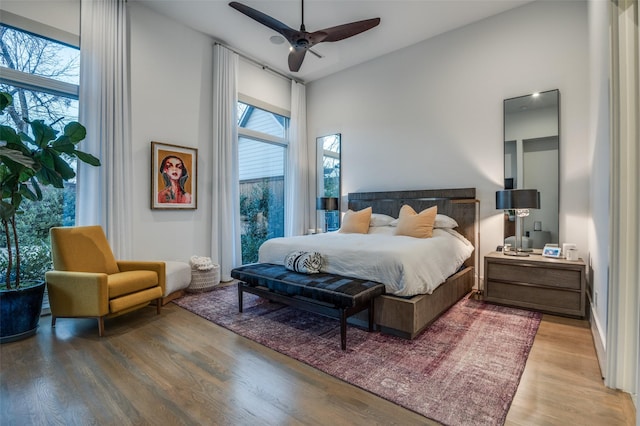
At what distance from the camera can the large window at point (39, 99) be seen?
3.06 metres

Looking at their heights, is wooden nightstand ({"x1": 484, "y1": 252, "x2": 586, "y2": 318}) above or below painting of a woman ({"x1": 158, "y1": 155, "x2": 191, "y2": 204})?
below

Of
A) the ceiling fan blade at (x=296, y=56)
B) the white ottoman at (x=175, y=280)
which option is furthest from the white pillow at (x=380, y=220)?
the white ottoman at (x=175, y=280)

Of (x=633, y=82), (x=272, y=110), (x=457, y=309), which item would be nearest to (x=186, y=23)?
(x=272, y=110)

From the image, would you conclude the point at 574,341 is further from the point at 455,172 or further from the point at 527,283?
the point at 455,172

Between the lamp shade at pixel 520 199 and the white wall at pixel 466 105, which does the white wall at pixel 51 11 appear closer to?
the white wall at pixel 466 105

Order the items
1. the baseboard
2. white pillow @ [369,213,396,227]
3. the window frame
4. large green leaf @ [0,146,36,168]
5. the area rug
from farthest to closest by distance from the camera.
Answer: white pillow @ [369,213,396,227]
the window frame
large green leaf @ [0,146,36,168]
the baseboard
the area rug

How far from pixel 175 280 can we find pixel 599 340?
13.7 feet

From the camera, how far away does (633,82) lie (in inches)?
67.6

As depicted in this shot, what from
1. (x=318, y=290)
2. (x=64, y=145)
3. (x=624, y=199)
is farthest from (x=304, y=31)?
(x=624, y=199)

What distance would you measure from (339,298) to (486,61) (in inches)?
157

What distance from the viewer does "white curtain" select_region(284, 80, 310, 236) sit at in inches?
233

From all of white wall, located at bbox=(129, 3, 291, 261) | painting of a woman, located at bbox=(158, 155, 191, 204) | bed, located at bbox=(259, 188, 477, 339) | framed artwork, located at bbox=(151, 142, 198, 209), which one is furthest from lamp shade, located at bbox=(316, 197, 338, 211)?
painting of a woman, located at bbox=(158, 155, 191, 204)

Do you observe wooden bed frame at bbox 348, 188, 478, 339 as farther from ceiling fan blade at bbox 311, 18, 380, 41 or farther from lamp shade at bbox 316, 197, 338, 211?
ceiling fan blade at bbox 311, 18, 380, 41

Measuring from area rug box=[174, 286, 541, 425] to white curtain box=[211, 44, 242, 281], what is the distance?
4.16ft
